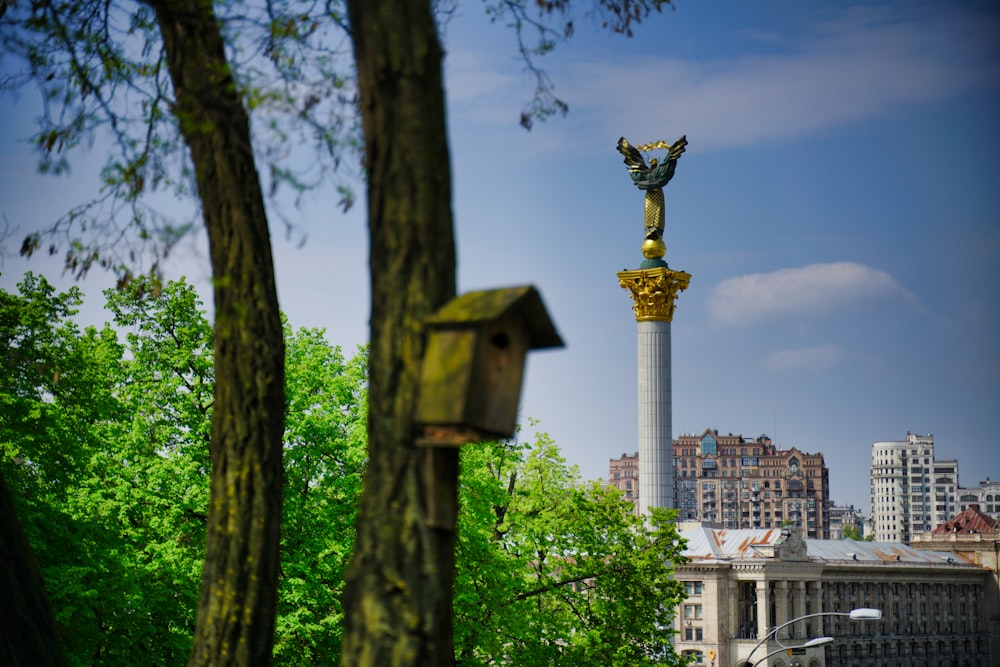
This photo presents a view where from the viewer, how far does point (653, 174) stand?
52.5 metres

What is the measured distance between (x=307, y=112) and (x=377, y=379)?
5.97ft

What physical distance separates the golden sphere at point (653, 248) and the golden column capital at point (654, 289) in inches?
52.6

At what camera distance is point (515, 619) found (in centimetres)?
2630

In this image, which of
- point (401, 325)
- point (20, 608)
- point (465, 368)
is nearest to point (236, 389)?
point (401, 325)

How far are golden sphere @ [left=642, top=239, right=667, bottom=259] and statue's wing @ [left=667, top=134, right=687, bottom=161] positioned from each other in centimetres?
330

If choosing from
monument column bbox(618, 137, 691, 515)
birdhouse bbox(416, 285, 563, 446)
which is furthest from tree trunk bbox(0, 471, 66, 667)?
monument column bbox(618, 137, 691, 515)

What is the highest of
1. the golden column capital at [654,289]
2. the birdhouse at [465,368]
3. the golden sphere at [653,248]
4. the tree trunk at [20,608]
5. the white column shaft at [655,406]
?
the golden sphere at [653,248]

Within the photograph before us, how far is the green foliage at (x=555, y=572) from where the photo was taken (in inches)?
1031

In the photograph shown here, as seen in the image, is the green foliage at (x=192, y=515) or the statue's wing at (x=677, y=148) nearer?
the green foliage at (x=192, y=515)

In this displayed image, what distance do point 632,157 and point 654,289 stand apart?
5819mm

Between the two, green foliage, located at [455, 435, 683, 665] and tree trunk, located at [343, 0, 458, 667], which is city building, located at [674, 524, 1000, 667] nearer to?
green foliage, located at [455, 435, 683, 665]

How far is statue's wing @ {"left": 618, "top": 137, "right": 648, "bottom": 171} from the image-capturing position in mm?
52656

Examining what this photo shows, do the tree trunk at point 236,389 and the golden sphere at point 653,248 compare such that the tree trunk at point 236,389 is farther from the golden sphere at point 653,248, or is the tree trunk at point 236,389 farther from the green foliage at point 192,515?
the golden sphere at point 653,248

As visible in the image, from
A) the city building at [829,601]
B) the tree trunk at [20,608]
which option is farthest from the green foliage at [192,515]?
the city building at [829,601]
